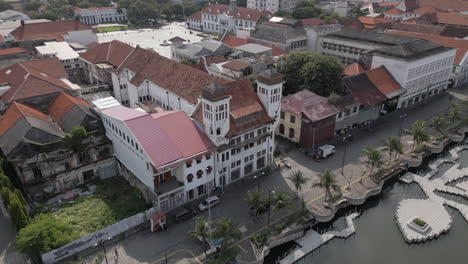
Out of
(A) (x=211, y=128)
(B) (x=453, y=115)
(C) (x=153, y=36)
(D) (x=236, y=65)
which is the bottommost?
(C) (x=153, y=36)

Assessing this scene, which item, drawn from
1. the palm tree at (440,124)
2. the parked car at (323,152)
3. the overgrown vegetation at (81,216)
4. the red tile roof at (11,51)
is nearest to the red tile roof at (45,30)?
the red tile roof at (11,51)

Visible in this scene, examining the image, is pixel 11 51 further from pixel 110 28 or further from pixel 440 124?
pixel 440 124

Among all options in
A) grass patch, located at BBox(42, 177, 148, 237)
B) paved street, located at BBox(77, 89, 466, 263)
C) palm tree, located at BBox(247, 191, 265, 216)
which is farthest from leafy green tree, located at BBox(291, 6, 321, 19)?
palm tree, located at BBox(247, 191, 265, 216)

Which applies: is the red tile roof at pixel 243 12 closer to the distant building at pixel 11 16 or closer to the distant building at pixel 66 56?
the distant building at pixel 11 16

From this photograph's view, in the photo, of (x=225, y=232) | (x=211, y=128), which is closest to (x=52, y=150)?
(x=211, y=128)

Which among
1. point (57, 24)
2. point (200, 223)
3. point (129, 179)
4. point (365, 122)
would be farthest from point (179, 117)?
point (57, 24)

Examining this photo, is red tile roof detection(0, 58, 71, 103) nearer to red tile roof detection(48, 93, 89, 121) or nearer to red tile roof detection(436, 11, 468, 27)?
red tile roof detection(48, 93, 89, 121)
